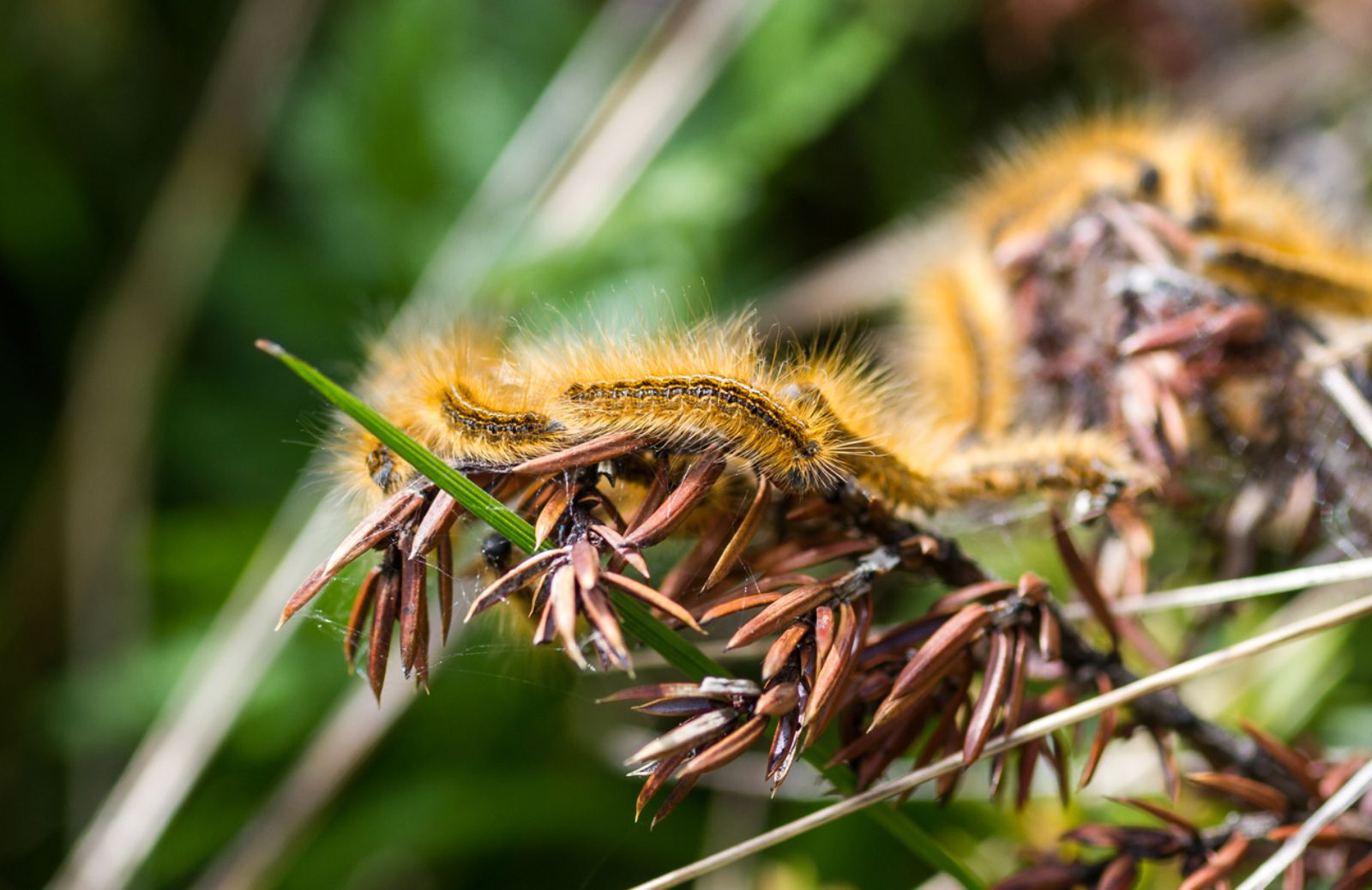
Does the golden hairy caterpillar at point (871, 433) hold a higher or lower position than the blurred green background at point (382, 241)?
lower

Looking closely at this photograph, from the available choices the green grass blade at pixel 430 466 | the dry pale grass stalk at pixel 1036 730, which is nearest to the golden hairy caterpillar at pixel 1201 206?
the dry pale grass stalk at pixel 1036 730

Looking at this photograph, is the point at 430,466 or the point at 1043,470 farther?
the point at 1043,470

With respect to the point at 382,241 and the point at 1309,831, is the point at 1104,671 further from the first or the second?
the point at 382,241

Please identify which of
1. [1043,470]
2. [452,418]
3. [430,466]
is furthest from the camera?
[1043,470]

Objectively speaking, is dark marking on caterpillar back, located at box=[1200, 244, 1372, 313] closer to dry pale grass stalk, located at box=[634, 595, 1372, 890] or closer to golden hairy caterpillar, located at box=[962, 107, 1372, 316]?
golden hairy caterpillar, located at box=[962, 107, 1372, 316]

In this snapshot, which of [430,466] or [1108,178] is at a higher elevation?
[1108,178]

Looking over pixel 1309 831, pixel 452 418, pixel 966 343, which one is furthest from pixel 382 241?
pixel 1309 831

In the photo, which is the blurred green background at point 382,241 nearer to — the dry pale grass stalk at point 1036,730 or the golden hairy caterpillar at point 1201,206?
the golden hairy caterpillar at point 1201,206
